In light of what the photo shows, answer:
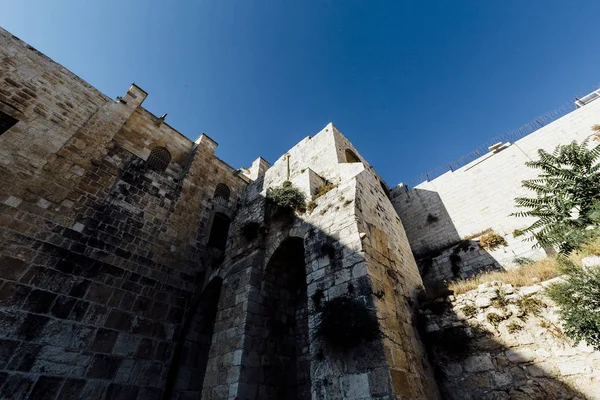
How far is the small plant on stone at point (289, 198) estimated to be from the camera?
786 cm

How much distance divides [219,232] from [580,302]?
10025 millimetres

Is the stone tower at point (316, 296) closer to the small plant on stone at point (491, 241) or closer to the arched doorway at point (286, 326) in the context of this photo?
the arched doorway at point (286, 326)

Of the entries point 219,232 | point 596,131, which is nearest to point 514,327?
point 219,232

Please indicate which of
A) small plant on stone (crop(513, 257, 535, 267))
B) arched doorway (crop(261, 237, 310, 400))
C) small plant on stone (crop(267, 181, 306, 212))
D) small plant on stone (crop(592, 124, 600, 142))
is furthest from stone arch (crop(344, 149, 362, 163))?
small plant on stone (crop(592, 124, 600, 142))

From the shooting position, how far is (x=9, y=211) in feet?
20.9

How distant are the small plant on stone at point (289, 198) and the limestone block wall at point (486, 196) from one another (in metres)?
6.95

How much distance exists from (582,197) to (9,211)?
12.8 meters

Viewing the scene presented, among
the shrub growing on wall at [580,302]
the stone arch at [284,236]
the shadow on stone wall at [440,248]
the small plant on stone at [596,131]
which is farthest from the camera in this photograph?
the shadow on stone wall at [440,248]

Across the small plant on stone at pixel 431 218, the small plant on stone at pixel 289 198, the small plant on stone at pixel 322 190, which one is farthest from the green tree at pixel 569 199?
the small plant on stone at pixel 431 218

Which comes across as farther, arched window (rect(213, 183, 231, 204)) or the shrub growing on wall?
arched window (rect(213, 183, 231, 204))

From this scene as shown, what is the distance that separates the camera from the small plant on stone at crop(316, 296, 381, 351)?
4.58 m

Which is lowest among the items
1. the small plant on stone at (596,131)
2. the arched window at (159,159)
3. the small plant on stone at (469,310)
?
the small plant on stone at (469,310)

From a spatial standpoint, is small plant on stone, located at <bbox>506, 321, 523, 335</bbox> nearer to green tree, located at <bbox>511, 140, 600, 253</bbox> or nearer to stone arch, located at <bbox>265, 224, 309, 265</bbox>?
green tree, located at <bbox>511, 140, 600, 253</bbox>

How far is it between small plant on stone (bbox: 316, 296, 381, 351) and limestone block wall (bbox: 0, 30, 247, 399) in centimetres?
503
